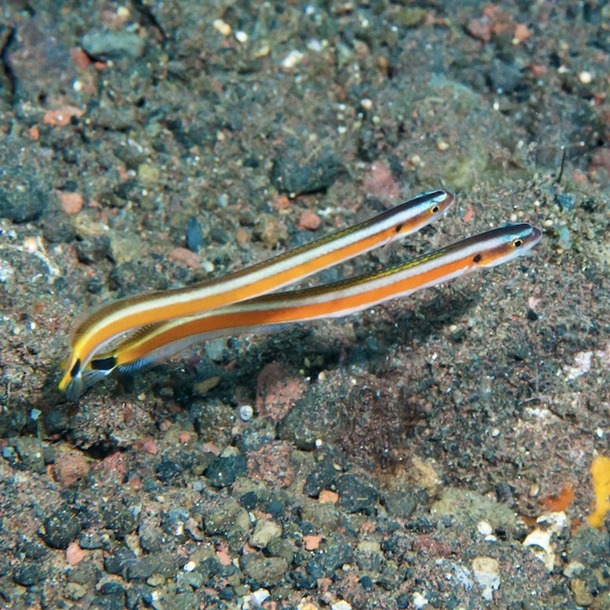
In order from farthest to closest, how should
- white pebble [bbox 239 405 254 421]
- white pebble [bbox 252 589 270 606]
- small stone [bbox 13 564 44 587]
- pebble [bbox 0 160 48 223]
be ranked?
pebble [bbox 0 160 48 223], white pebble [bbox 239 405 254 421], white pebble [bbox 252 589 270 606], small stone [bbox 13 564 44 587]

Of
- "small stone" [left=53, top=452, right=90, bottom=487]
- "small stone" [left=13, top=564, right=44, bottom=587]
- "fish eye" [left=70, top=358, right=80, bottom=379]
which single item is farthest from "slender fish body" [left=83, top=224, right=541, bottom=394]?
"small stone" [left=13, top=564, right=44, bottom=587]

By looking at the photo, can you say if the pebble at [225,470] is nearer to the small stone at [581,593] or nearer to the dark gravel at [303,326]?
the dark gravel at [303,326]

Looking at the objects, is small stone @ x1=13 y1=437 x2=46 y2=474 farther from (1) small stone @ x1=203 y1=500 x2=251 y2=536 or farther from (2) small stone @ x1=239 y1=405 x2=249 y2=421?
(2) small stone @ x1=239 y1=405 x2=249 y2=421

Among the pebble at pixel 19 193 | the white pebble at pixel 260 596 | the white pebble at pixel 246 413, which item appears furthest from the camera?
the pebble at pixel 19 193

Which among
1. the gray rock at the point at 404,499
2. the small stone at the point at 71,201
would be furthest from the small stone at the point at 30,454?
the gray rock at the point at 404,499

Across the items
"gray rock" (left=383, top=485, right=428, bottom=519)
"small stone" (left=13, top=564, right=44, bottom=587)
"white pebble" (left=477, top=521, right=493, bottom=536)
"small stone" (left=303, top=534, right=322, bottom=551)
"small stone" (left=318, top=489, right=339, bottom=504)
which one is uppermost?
"small stone" (left=13, top=564, right=44, bottom=587)

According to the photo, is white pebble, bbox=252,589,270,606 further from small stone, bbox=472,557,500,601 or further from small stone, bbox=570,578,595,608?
small stone, bbox=570,578,595,608

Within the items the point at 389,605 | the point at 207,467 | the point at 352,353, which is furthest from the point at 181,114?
the point at 389,605

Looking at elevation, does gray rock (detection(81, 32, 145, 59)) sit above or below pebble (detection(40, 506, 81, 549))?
above

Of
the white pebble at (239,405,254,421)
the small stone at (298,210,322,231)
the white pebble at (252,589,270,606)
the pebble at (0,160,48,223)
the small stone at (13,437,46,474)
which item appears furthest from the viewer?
the small stone at (298,210,322,231)

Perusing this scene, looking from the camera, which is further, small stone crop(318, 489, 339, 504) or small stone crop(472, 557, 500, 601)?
small stone crop(318, 489, 339, 504)

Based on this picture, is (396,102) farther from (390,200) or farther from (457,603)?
(457,603)
